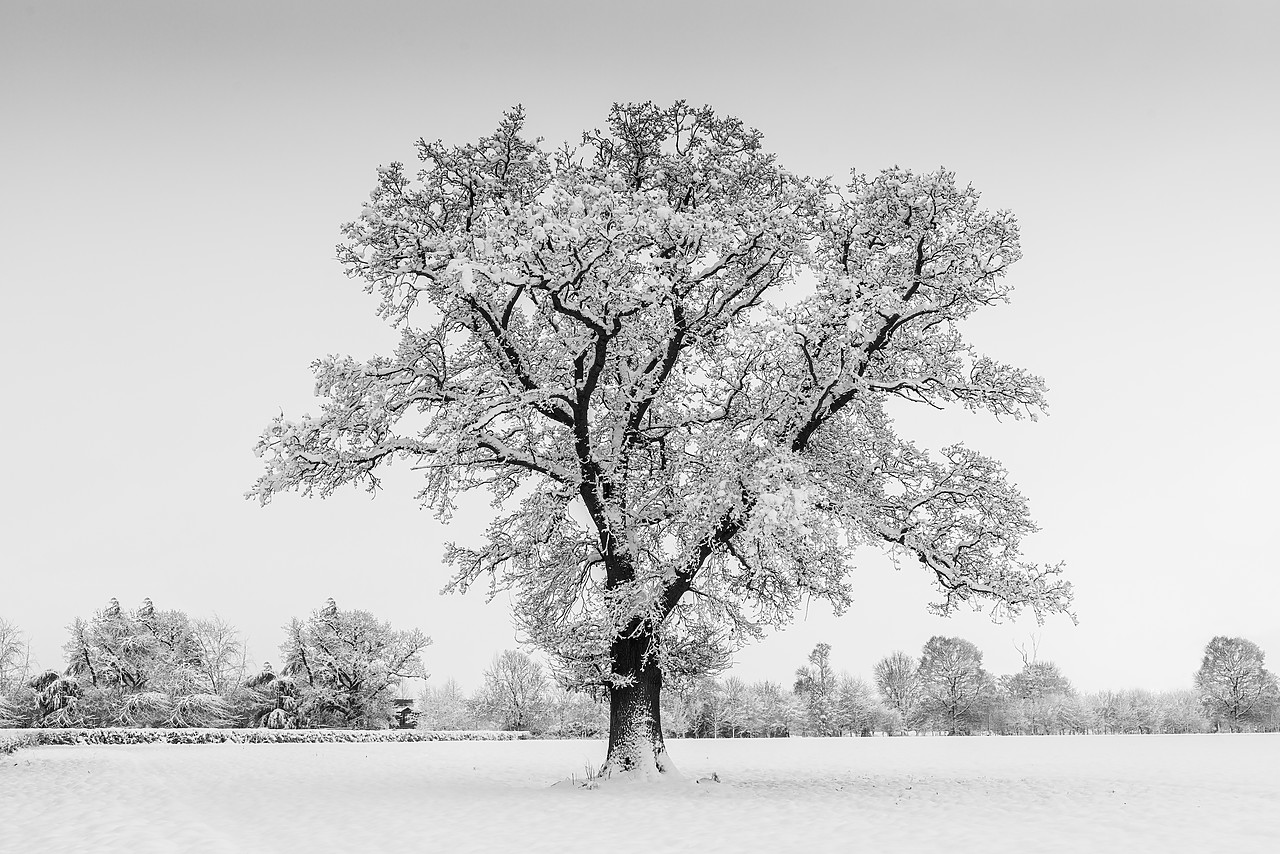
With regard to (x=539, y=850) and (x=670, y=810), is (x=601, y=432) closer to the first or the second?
(x=670, y=810)

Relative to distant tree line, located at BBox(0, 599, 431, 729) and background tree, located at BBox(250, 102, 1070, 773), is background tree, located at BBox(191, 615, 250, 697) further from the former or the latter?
background tree, located at BBox(250, 102, 1070, 773)

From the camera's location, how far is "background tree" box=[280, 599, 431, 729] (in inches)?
1886

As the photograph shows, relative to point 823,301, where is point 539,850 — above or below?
below

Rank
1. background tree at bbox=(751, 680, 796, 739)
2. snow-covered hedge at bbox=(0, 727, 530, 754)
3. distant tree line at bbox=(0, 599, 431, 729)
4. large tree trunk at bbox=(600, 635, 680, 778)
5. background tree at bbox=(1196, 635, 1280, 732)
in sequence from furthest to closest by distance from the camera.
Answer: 1. background tree at bbox=(751, 680, 796, 739)
2. background tree at bbox=(1196, 635, 1280, 732)
3. distant tree line at bbox=(0, 599, 431, 729)
4. snow-covered hedge at bbox=(0, 727, 530, 754)
5. large tree trunk at bbox=(600, 635, 680, 778)

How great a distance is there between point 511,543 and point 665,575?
449cm

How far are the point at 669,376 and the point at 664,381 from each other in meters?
0.64

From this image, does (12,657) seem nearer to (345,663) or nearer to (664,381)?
(345,663)

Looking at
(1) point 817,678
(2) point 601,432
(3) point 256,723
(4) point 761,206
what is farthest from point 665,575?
(1) point 817,678

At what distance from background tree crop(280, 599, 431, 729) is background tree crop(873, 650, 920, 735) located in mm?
46939

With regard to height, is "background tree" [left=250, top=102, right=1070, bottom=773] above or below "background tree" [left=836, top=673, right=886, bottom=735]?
above

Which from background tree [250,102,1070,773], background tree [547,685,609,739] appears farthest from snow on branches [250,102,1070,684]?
background tree [547,685,609,739]

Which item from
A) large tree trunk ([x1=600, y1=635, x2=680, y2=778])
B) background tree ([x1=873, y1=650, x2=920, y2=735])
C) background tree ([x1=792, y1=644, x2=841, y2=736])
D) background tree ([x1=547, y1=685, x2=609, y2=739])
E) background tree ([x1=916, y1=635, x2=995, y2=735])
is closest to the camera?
large tree trunk ([x1=600, y1=635, x2=680, y2=778])

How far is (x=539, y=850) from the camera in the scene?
9336mm

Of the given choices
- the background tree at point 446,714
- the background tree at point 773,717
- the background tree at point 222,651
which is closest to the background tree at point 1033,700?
the background tree at point 773,717
